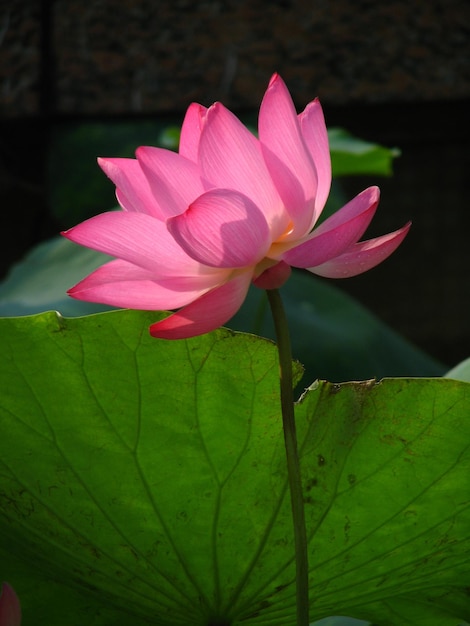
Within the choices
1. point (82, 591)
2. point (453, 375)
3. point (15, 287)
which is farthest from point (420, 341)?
point (82, 591)

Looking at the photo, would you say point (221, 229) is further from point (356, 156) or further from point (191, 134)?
point (356, 156)

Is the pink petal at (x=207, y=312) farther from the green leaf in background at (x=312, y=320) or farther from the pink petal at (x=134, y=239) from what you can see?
the green leaf in background at (x=312, y=320)

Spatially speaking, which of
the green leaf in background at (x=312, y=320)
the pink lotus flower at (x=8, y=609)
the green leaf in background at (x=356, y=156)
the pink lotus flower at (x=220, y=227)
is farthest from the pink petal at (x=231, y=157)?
the green leaf in background at (x=356, y=156)

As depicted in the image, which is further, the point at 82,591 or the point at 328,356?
the point at 328,356

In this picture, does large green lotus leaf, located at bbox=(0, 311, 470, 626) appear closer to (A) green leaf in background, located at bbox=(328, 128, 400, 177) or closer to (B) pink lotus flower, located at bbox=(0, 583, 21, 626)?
(B) pink lotus flower, located at bbox=(0, 583, 21, 626)

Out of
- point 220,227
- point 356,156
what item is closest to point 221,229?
point 220,227

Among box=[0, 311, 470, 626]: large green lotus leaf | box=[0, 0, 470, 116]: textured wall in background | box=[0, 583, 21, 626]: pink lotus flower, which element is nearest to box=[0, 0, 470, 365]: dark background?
box=[0, 0, 470, 116]: textured wall in background

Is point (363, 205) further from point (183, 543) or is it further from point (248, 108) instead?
point (248, 108)
